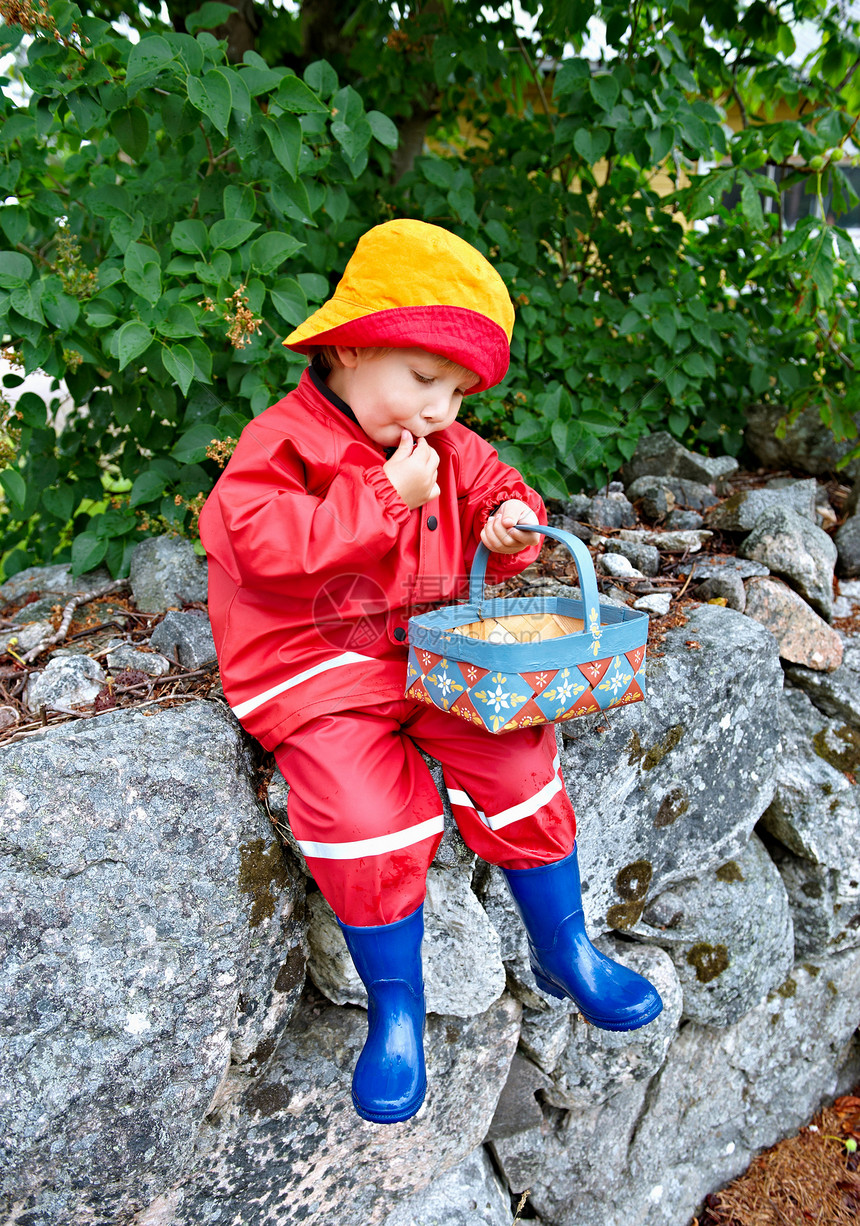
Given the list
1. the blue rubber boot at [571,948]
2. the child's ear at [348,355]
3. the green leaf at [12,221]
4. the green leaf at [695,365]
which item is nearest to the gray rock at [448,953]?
the blue rubber boot at [571,948]

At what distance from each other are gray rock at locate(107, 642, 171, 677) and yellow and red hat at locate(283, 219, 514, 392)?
866 mm

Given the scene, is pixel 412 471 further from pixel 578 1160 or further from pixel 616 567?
pixel 578 1160

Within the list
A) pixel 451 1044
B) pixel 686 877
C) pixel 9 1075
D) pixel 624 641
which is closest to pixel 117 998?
pixel 9 1075

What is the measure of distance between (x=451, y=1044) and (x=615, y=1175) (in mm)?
853

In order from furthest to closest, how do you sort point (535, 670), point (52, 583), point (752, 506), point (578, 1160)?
point (752, 506) → point (52, 583) → point (578, 1160) → point (535, 670)

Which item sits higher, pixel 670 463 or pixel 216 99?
pixel 216 99

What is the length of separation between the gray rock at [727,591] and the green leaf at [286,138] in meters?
1.58

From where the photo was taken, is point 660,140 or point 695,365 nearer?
point 660,140

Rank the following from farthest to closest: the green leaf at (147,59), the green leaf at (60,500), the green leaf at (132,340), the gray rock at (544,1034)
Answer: the green leaf at (60,500) → the gray rock at (544,1034) → the green leaf at (132,340) → the green leaf at (147,59)

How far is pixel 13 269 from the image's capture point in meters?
1.96

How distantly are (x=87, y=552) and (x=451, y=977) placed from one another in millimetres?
1611

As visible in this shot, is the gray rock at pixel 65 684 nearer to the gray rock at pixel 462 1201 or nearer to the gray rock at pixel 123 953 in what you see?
the gray rock at pixel 123 953

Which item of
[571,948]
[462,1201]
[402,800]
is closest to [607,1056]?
[462,1201]

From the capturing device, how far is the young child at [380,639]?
141 cm
